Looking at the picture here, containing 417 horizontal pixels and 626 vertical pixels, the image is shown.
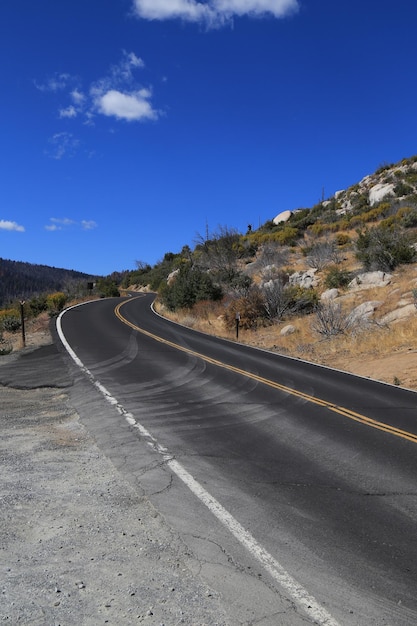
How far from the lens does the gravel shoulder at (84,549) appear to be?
10.6 ft

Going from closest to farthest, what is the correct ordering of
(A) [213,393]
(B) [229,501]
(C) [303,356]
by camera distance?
1. (B) [229,501]
2. (A) [213,393]
3. (C) [303,356]

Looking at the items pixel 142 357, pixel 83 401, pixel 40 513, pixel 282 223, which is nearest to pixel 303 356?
pixel 142 357

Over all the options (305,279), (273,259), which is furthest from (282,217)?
(305,279)

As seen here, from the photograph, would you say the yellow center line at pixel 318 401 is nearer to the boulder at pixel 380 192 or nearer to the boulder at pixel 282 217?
the boulder at pixel 380 192

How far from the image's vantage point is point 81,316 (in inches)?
1198

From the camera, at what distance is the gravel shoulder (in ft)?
10.6

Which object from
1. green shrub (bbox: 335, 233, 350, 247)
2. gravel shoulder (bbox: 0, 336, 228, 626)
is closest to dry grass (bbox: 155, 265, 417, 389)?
gravel shoulder (bbox: 0, 336, 228, 626)

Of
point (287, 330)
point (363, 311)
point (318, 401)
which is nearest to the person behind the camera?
point (318, 401)

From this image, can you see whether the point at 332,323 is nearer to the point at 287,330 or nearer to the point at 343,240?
the point at 287,330

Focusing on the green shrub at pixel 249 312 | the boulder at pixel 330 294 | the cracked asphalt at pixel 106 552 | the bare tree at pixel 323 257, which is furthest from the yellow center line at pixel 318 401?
the bare tree at pixel 323 257

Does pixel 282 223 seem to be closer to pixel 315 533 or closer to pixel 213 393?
pixel 213 393

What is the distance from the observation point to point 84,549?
400cm

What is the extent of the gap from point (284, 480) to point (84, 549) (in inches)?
100

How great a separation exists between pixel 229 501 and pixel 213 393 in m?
5.49
